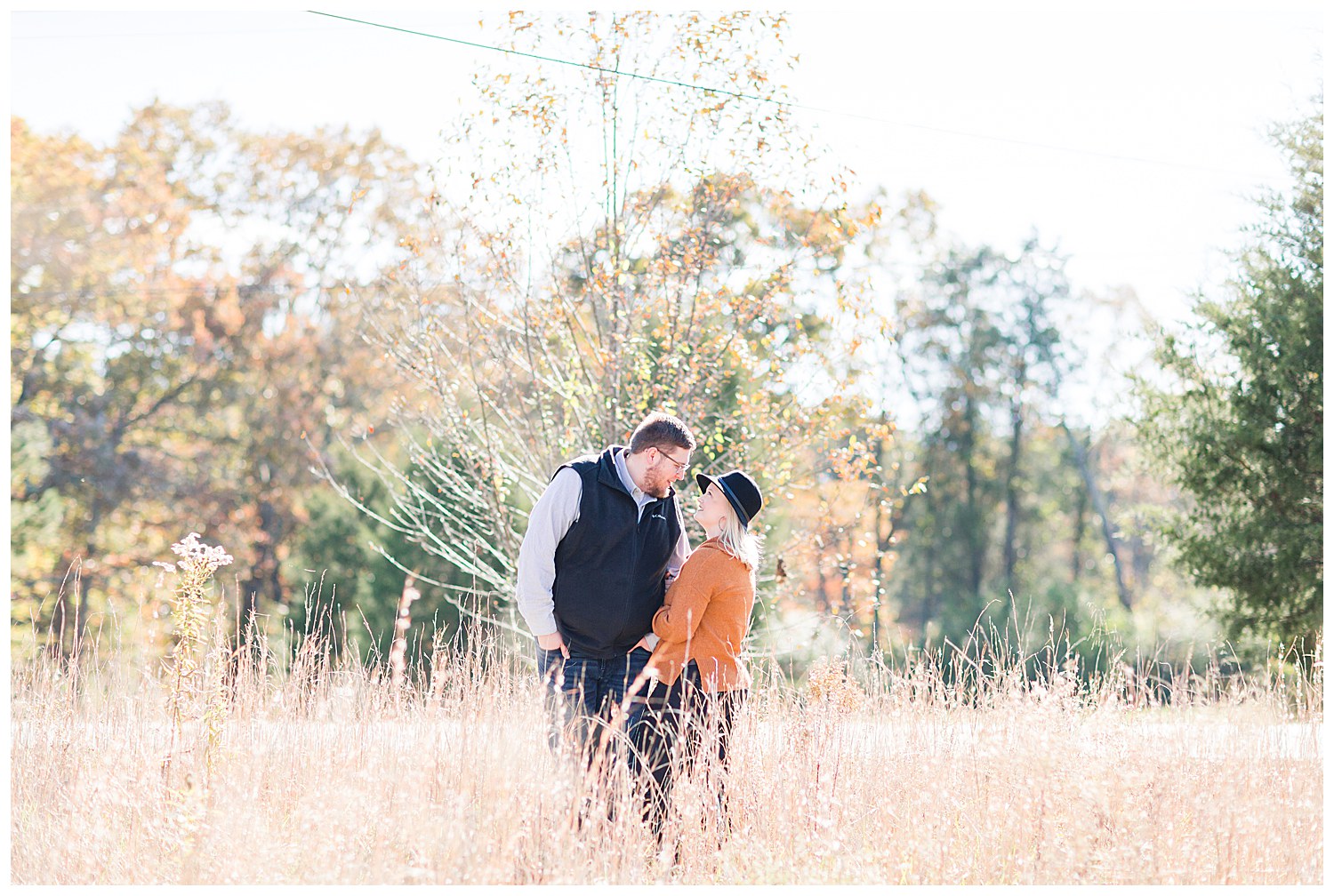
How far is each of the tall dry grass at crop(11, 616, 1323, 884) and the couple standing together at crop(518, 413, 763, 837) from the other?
0.24 meters

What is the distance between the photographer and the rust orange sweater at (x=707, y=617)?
147 inches

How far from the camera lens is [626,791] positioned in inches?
143

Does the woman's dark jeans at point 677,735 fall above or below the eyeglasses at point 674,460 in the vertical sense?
below

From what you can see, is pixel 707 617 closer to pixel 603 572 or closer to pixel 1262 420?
pixel 603 572

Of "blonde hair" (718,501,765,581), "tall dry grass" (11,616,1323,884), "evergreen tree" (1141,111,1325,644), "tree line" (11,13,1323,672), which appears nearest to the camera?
"tall dry grass" (11,616,1323,884)

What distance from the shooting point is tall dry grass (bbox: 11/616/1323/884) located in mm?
3656

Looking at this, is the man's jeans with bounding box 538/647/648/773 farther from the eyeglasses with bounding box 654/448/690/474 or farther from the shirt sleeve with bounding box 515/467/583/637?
the eyeglasses with bounding box 654/448/690/474

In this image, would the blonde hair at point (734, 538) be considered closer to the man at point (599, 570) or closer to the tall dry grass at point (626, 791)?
the man at point (599, 570)

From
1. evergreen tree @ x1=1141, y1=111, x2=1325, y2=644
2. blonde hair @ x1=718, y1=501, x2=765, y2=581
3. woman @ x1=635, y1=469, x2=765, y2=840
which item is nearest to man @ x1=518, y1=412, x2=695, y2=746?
woman @ x1=635, y1=469, x2=765, y2=840

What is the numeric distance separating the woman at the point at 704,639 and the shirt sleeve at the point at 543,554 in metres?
0.40

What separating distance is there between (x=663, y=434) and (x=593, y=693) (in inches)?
37.0

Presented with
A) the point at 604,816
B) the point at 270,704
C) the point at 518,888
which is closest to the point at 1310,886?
the point at 604,816

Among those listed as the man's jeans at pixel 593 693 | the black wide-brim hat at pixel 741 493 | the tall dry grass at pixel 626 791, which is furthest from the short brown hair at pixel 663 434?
the tall dry grass at pixel 626 791

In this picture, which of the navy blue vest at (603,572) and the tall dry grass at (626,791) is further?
the navy blue vest at (603,572)
